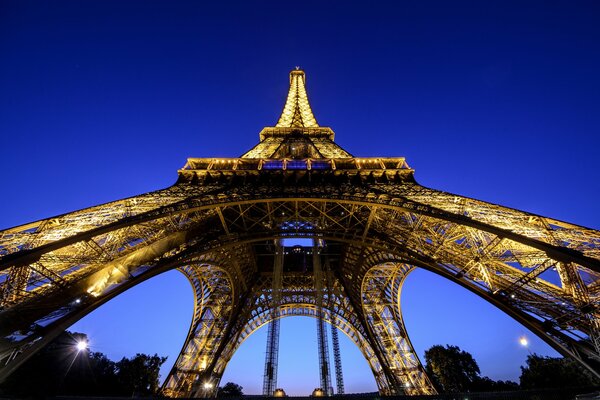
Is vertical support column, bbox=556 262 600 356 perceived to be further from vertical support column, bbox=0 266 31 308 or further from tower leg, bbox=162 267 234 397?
tower leg, bbox=162 267 234 397

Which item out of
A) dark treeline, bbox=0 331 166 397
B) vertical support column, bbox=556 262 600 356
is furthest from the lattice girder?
dark treeline, bbox=0 331 166 397

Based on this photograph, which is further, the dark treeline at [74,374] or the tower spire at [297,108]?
the tower spire at [297,108]

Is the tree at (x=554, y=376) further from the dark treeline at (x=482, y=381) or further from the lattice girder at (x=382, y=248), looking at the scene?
the lattice girder at (x=382, y=248)

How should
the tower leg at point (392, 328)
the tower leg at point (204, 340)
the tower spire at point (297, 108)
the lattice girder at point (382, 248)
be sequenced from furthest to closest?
the tower spire at point (297, 108), the tower leg at point (392, 328), the tower leg at point (204, 340), the lattice girder at point (382, 248)

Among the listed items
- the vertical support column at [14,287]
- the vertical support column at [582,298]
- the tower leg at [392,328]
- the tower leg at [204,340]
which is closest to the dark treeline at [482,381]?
the tower leg at [392,328]

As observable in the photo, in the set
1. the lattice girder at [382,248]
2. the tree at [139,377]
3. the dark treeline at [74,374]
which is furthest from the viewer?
the tree at [139,377]

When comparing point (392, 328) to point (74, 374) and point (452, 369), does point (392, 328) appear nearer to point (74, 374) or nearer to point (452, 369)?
point (452, 369)

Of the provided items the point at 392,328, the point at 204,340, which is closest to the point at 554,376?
the point at 392,328
